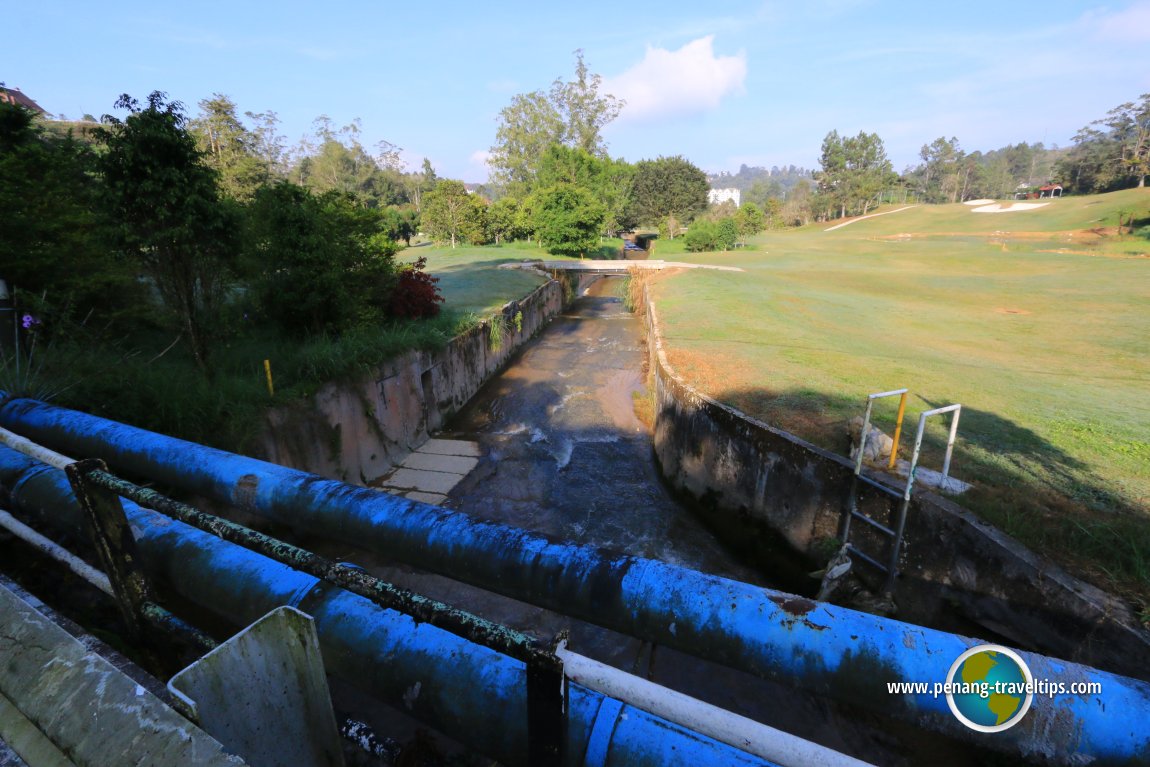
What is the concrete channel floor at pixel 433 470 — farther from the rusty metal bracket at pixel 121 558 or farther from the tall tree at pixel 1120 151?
the tall tree at pixel 1120 151

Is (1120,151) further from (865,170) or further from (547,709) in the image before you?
(547,709)

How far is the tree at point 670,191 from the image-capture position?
214ft

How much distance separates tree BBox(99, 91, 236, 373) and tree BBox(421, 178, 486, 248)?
134 ft

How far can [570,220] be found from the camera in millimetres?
41594

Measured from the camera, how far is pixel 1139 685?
171 centimetres

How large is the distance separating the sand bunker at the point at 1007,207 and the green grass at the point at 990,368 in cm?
4930

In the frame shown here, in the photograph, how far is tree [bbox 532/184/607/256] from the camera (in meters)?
41.8

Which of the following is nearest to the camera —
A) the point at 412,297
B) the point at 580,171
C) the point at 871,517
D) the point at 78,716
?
the point at 78,716

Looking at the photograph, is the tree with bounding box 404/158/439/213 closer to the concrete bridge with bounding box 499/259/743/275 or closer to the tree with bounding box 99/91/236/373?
the concrete bridge with bounding box 499/259/743/275

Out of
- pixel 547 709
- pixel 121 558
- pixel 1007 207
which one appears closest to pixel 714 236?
pixel 1007 207

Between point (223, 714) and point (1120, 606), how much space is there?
240 inches

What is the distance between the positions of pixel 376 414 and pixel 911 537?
9.55 metres

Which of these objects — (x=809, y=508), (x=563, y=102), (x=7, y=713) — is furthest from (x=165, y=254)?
(x=563, y=102)

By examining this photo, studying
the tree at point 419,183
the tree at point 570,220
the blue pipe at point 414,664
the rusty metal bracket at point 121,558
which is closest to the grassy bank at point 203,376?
the blue pipe at point 414,664
